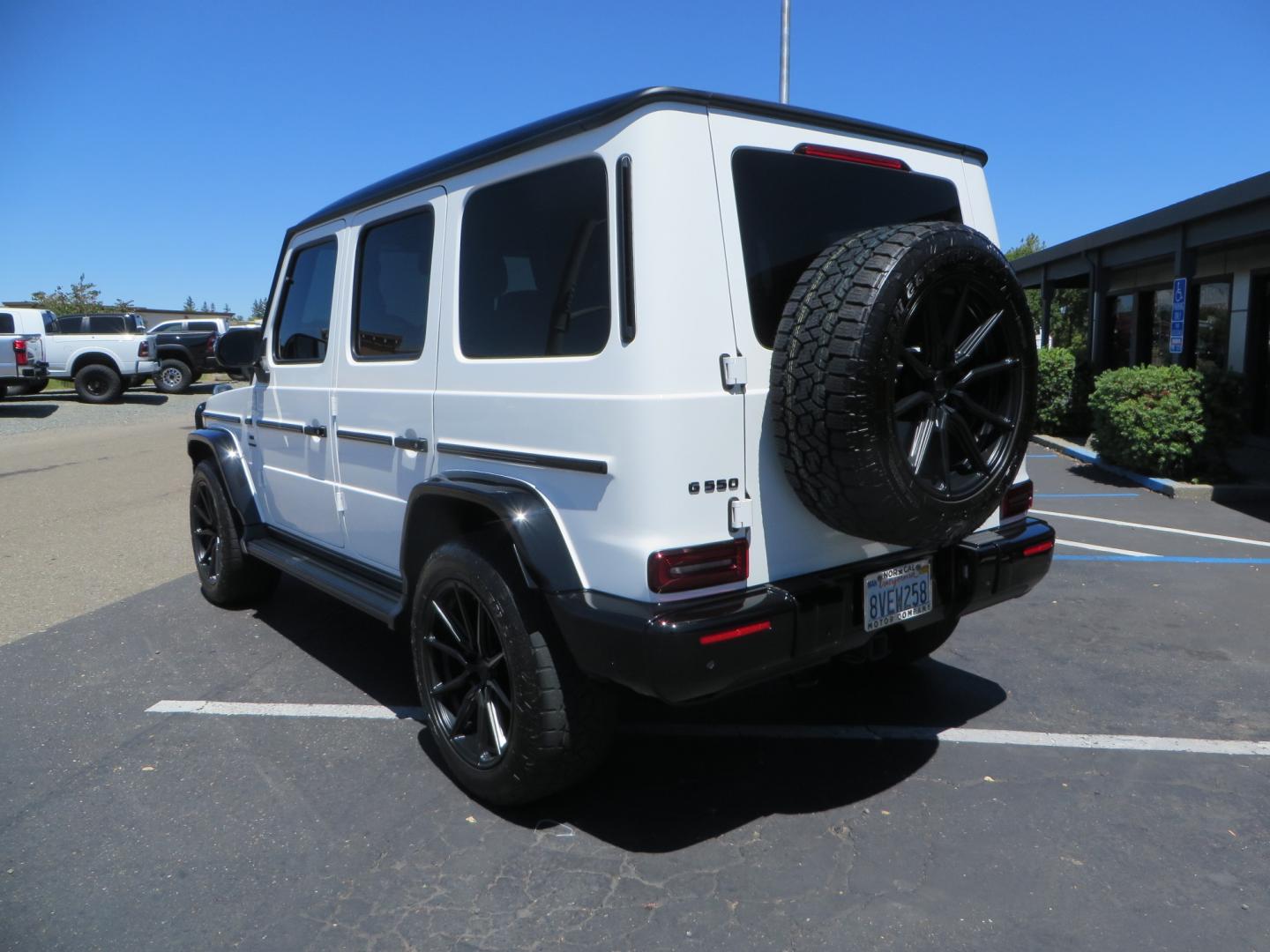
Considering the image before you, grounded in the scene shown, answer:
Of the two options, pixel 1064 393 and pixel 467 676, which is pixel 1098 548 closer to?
pixel 467 676

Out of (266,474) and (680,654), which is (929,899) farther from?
(266,474)

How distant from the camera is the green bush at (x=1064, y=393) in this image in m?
14.3

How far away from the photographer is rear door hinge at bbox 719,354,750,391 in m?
2.73

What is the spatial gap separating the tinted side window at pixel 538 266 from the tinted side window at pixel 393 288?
0.32 m

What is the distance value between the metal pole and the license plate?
1294cm

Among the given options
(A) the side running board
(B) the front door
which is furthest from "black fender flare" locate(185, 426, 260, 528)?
(A) the side running board

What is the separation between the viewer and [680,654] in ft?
8.43

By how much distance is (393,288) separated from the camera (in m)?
3.87

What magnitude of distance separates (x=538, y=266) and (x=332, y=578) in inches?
73.8

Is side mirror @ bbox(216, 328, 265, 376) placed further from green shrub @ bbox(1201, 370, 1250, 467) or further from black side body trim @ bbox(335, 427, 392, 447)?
green shrub @ bbox(1201, 370, 1250, 467)

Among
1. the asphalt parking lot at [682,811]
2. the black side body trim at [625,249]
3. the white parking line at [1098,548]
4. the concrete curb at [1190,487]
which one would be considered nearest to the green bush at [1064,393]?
the concrete curb at [1190,487]

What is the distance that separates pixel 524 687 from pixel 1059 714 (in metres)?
2.38

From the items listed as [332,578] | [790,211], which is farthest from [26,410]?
[790,211]

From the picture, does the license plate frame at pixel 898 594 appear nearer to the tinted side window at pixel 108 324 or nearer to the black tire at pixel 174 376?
the tinted side window at pixel 108 324
